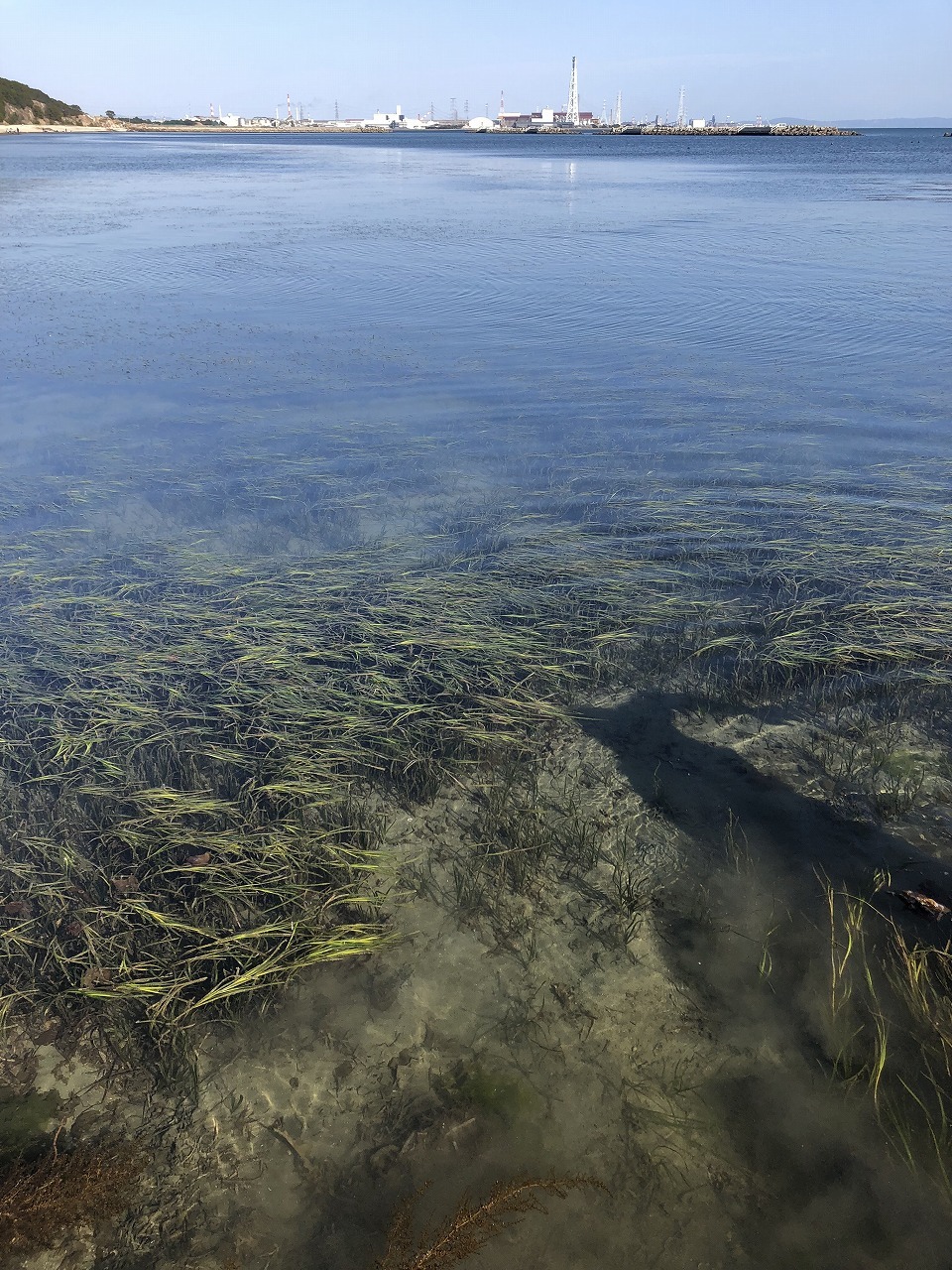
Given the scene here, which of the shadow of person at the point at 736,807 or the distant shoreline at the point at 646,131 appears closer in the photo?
the shadow of person at the point at 736,807

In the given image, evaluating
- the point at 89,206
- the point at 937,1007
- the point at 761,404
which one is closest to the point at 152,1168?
the point at 937,1007

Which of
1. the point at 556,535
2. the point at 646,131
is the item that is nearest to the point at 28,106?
the point at 646,131

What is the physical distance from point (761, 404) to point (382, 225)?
18.9 m

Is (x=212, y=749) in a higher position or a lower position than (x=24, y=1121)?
higher

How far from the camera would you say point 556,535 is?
263 inches

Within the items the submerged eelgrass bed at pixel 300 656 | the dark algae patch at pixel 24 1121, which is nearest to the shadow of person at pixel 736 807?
the submerged eelgrass bed at pixel 300 656

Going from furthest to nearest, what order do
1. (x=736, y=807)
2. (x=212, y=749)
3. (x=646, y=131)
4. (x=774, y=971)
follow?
(x=646, y=131), (x=212, y=749), (x=736, y=807), (x=774, y=971)

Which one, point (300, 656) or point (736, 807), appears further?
point (300, 656)

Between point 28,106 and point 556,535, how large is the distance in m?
116

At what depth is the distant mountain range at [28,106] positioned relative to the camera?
84.1 metres

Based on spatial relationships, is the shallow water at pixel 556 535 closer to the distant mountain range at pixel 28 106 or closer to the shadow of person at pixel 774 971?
the shadow of person at pixel 774 971

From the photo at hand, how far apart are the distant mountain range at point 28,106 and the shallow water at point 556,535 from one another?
89121mm

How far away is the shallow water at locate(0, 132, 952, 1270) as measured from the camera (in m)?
2.54

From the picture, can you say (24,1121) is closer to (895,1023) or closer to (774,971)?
(774,971)
